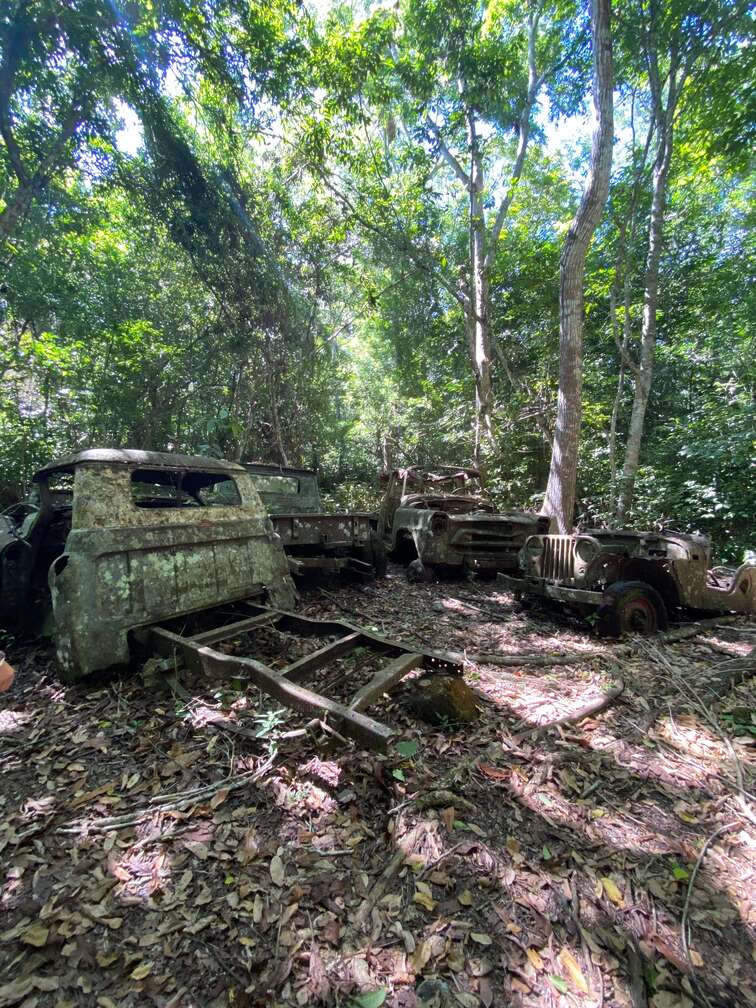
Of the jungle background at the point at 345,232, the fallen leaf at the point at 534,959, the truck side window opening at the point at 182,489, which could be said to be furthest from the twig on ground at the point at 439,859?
the jungle background at the point at 345,232

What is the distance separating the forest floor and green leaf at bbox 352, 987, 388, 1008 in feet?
0.04

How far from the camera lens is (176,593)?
3283 millimetres

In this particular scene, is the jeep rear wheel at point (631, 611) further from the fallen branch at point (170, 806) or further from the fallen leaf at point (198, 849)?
the fallen leaf at point (198, 849)

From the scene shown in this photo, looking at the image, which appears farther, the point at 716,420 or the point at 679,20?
the point at 716,420

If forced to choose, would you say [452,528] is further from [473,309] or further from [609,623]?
[473,309]

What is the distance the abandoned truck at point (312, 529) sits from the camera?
544 centimetres

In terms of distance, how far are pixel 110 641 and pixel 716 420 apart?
421 inches

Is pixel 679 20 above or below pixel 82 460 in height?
above

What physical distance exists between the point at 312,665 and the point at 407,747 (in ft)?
2.48

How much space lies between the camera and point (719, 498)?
8.03 metres

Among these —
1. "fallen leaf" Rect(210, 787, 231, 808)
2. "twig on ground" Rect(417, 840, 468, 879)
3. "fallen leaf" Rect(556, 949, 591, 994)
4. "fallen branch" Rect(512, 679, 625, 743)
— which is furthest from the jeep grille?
"fallen leaf" Rect(210, 787, 231, 808)

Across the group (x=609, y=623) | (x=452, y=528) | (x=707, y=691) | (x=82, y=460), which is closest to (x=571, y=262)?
(x=452, y=528)

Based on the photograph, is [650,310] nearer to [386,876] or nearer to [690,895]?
[690,895]

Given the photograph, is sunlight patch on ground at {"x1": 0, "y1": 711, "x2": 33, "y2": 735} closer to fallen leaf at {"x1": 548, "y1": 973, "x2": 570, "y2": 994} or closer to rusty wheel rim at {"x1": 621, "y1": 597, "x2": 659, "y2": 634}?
fallen leaf at {"x1": 548, "y1": 973, "x2": 570, "y2": 994}
